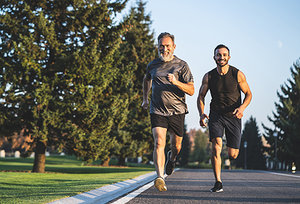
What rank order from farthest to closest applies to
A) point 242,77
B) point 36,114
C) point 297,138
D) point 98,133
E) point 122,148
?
point 297,138
point 122,148
point 98,133
point 36,114
point 242,77

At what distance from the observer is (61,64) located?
1656 centimetres

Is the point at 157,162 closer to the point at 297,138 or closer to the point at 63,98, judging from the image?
the point at 63,98

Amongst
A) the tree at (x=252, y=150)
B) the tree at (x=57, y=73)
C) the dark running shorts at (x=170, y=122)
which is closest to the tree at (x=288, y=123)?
the tree at (x=252, y=150)

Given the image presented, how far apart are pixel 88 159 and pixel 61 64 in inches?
182

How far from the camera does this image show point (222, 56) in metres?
6.84

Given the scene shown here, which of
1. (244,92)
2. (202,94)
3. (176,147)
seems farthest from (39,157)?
(244,92)

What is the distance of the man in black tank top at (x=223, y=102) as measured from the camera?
6887 mm

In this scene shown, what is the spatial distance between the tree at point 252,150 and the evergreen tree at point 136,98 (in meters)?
46.5

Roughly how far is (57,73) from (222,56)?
470 inches

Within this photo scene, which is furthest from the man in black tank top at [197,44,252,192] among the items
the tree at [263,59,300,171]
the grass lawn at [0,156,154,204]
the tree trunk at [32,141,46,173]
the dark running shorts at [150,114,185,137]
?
the tree at [263,59,300,171]

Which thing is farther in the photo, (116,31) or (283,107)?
(283,107)

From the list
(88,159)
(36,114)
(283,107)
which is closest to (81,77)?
(36,114)

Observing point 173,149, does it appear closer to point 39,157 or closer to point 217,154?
point 217,154

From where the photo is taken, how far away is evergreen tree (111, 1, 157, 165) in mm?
27141
